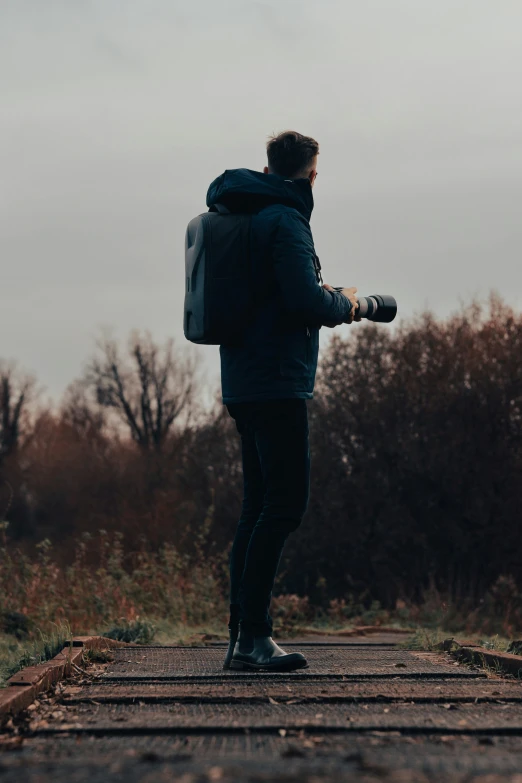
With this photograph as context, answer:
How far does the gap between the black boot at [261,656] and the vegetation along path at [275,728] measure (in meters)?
0.09

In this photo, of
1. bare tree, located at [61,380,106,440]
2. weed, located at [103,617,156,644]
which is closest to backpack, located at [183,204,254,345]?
weed, located at [103,617,156,644]

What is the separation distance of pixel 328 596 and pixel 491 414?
4.54 meters

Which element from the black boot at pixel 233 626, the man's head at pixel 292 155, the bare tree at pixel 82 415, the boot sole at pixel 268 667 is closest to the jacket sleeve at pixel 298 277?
the man's head at pixel 292 155

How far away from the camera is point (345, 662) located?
506cm

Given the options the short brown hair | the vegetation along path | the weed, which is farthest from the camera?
the weed

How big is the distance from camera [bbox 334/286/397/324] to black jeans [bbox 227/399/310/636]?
67cm

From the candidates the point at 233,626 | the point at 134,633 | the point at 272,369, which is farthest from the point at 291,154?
the point at 134,633

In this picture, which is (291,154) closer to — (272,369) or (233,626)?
(272,369)

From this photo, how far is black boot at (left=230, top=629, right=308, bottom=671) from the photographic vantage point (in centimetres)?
449

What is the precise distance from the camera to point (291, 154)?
4848 millimetres

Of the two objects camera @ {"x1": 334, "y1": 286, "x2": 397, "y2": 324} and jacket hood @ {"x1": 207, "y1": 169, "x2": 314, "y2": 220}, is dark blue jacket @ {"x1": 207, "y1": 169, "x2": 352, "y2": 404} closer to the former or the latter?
jacket hood @ {"x1": 207, "y1": 169, "x2": 314, "y2": 220}

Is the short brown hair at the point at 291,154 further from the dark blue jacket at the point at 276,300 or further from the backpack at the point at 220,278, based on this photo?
the backpack at the point at 220,278

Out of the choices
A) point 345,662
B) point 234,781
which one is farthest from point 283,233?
point 234,781

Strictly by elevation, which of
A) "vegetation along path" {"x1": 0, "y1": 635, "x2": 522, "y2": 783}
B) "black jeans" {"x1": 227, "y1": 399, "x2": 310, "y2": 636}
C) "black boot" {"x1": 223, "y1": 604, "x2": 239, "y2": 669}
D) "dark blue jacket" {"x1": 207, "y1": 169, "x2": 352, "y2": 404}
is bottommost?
"vegetation along path" {"x1": 0, "y1": 635, "x2": 522, "y2": 783}
